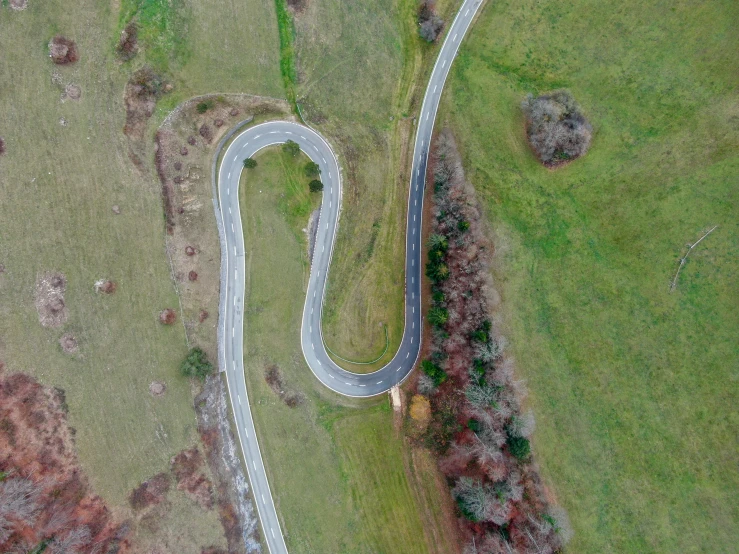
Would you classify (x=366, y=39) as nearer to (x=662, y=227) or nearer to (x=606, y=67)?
(x=606, y=67)

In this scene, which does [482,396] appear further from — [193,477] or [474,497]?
[193,477]

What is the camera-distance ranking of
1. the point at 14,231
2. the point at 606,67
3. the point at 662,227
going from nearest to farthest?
the point at 14,231 < the point at 662,227 < the point at 606,67

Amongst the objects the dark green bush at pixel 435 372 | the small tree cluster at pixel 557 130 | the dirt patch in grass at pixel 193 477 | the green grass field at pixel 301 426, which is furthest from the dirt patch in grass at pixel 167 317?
the small tree cluster at pixel 557 130

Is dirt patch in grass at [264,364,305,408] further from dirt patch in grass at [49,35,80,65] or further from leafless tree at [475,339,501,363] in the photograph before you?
dirt patch in grass at [49,35,80,65]

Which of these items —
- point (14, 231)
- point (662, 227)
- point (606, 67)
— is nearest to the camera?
point (14, 231)

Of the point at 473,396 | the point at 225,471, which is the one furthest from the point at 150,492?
the point at 473,396

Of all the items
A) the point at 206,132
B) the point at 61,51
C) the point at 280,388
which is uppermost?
the point at 61,51

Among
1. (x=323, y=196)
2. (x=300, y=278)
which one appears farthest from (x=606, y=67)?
(x=300, y=278)
